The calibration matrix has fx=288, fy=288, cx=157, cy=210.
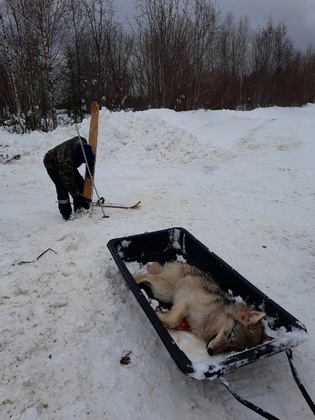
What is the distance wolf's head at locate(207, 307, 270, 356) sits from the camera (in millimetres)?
2119

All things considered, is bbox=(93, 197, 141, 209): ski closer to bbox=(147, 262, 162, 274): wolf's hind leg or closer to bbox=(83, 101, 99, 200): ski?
bbox=(83, 101, 99, 200): ski

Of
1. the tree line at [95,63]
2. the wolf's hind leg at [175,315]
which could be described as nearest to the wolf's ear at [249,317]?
the wolf's hind leg at [175,315]

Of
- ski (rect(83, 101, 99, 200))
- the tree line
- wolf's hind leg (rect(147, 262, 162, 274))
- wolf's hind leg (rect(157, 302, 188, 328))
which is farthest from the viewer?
the tree line

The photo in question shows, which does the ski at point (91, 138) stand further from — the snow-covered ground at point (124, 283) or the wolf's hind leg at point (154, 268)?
the wolf's hind leg at point (154, 268)

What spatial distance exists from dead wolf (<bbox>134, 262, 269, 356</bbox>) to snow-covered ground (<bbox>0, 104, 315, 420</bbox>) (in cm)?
22

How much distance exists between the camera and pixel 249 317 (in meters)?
2.19

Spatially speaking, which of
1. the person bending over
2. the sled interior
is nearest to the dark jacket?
the person bending over

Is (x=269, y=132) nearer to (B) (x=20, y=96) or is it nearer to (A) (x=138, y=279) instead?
(A) (x=138, y=279)

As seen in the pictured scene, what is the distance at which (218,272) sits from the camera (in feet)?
9.92

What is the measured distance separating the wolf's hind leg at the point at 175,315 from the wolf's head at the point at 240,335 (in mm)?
352

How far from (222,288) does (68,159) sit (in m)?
2.97

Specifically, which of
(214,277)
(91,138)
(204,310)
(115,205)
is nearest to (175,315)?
(204,310)

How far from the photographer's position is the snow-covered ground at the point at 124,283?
1.97m

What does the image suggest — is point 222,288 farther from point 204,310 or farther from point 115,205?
point 115,205
